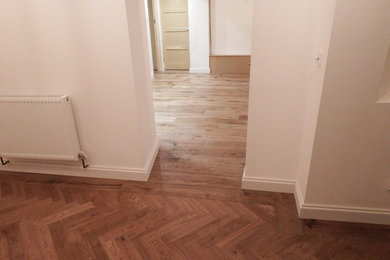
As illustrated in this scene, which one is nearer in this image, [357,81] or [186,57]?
[357,81]

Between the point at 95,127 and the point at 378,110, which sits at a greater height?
the point at 378,110

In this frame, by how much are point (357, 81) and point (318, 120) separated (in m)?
0.32

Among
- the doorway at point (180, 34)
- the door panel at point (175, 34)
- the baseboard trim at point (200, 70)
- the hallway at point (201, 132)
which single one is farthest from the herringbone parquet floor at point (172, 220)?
the door panel at point (175, 34)

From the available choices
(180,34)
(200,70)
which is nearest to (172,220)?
(200,70)

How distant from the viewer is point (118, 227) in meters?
2.12

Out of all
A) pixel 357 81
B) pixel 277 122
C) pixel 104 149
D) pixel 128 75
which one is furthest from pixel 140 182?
pixel 357 81

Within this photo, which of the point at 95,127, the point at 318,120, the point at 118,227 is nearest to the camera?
the point at 318,120

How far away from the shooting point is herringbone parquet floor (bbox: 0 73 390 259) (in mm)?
1905

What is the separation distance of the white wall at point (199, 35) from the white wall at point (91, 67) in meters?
4.51

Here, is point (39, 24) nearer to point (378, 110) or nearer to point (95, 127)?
point (95, 127)

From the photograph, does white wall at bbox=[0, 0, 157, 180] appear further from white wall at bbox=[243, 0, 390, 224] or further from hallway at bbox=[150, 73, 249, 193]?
white wall at bbox=[243, 0, 390, 224]

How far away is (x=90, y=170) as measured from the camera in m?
2.73

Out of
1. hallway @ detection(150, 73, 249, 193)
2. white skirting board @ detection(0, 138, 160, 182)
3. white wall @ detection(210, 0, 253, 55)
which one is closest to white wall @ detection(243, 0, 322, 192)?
hallway @ detection(150, 73, 249, 193)

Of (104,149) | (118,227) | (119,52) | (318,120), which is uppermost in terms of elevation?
(119,52)
